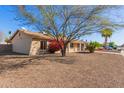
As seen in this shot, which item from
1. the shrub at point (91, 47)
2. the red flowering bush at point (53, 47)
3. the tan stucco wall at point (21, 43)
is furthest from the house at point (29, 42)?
the shrub at point (91, 47)

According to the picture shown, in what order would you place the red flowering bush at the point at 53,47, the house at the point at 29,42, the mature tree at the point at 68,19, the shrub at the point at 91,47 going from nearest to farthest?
the mature tree at the point at 68,19 → the house at the point at 29,42 → the red flowering bush at the point at 53,47 → the shrub at the point at 91,47

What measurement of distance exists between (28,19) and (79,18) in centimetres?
480

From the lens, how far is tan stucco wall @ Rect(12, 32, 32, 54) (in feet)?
75.7

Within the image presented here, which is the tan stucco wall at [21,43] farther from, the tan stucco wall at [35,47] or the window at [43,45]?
the window at [43,45]

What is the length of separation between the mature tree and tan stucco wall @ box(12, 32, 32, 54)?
16.0 feet

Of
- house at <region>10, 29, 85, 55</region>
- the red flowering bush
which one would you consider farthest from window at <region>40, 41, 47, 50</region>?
the red flowering bush

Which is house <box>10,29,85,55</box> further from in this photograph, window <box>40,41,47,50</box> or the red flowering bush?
the red flowering bush

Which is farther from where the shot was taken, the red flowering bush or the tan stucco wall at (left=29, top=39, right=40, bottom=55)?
the red flowering bush

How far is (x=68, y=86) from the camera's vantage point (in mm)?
7379

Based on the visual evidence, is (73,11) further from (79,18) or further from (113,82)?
(113,82)

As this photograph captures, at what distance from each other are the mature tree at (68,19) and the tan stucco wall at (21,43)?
4868 mm

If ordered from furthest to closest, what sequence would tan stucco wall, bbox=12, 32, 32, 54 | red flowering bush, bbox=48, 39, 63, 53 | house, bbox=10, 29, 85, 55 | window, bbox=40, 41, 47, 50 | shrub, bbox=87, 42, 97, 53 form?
shrub, bbox=87, 42, 97, 53
red flowering bush, bbox=48, 39, 63, 53
window, bbox=40, 41, 47, 50
tan stucco wall, bbox=12, 32, 32, 54
house, bbox=10, 29, 85, 55

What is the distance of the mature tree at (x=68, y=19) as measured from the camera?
15.6 metres

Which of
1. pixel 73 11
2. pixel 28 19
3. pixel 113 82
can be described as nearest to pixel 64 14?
pixel 73 11
